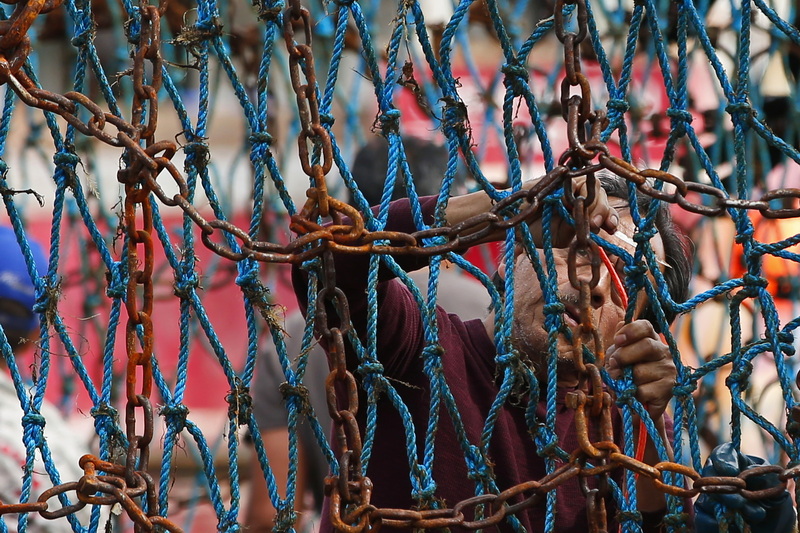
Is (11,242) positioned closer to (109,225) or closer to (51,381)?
(109,225)

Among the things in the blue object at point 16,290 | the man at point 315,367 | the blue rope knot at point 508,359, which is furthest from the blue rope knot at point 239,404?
the blue object at point 16,290

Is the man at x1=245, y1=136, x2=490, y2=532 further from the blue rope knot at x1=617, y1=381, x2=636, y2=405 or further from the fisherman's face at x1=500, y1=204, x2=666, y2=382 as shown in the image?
the blue rope knot at x1=617, y1=381, x2=636, y2=405

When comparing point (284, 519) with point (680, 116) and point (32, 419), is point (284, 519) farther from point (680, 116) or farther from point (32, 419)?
point (680, 116)

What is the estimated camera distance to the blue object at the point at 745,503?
1036 millimetres

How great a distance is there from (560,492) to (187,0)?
200cm

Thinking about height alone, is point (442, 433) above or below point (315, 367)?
below

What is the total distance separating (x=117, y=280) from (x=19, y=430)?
0.77 metres

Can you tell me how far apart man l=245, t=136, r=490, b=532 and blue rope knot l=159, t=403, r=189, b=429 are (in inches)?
38.3

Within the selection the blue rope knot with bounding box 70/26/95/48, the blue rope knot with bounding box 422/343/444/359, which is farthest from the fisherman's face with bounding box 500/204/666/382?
the blue rope knot with bounding box 70/26/95/48

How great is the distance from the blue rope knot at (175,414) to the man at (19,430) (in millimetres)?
259

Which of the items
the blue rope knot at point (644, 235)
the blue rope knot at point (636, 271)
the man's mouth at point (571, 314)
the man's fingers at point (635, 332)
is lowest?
the man's fingers at point (635, 332)

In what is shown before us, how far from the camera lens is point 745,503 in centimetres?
104

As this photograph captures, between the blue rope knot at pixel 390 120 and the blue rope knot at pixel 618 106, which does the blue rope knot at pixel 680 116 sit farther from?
the blue rope knot at pixel 390 120

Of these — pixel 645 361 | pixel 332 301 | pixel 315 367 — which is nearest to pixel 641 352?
pixel 645 361
